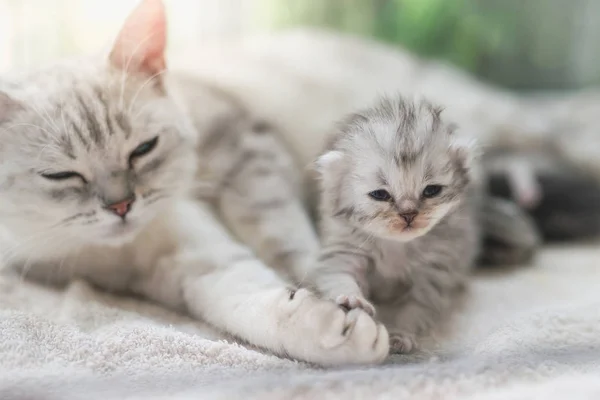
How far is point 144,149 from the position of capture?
1.22 m

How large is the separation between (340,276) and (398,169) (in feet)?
0.73

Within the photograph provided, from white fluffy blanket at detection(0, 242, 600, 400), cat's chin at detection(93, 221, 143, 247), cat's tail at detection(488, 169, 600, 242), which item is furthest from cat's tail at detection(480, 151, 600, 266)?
cat's chin at detection(93, 221, 143, 247)

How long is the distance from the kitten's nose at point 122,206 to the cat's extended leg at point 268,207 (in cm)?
34

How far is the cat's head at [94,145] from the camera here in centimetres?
113

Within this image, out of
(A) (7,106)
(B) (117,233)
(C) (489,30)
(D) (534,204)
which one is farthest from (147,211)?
(C) (489,30)

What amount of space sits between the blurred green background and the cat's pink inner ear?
1.08m

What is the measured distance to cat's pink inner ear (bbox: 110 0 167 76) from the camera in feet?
4.06

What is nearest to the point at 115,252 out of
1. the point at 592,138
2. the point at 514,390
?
the point at 514,390

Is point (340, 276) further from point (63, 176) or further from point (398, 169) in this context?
point (63, 176)

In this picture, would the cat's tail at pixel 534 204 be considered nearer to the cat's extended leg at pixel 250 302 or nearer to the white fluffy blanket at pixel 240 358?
the white fluffy blanket at pixel 240 358

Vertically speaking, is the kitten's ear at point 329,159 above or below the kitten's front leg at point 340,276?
above

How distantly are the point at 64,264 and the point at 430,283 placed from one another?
757 millimetres

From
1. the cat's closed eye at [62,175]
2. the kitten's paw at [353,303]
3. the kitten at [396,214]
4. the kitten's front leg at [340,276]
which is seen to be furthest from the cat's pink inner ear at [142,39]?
the kitten's paw at [353,303]

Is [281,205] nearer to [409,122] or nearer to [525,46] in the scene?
[409,122]
